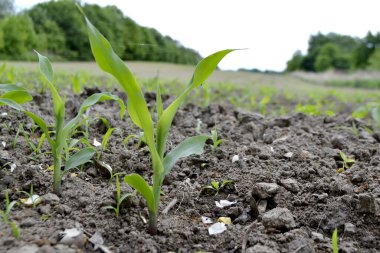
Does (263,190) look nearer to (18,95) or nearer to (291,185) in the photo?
(291,185)

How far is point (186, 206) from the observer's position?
1346 mm

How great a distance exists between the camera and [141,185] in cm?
106

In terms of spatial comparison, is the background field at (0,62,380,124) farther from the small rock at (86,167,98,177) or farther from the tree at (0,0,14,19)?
the tree at (0,0,14,19)

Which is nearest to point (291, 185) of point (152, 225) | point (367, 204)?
point (367, 204)

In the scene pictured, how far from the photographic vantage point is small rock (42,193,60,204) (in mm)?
1197

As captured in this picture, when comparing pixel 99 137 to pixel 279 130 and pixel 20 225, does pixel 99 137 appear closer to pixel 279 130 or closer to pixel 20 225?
pixel 20 225

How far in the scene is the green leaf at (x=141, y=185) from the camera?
3.39 feet

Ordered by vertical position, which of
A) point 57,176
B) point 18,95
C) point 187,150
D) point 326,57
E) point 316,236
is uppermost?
point 326,57

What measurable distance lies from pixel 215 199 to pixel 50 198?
0.59 meters

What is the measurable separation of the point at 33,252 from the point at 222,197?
72 centimetres

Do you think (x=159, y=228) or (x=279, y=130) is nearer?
(x=159, y=228)

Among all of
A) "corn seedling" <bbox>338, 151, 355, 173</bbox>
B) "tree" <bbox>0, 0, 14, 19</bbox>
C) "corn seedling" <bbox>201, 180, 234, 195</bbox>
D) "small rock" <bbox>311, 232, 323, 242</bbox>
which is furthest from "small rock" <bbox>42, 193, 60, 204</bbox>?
"tree" <bbox>0, 0, 14, 19</bbox>

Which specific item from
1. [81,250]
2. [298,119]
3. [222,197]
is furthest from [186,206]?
[298,119]

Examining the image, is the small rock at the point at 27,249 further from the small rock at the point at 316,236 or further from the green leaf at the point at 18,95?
the small rock at the point at 316,236
